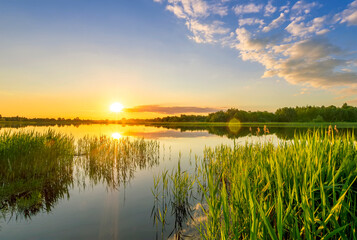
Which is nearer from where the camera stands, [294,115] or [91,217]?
[91,217]

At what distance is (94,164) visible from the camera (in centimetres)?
1373

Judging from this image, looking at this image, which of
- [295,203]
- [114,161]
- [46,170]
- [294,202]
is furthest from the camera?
[114,161]

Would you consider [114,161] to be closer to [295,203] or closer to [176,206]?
[176,206]

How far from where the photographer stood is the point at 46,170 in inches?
430

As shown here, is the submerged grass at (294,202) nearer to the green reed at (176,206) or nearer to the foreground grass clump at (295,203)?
the foreground grass clump at (295,203)

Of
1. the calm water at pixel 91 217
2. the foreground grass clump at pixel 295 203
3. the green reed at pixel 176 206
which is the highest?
the foreground grass clump at pixel 295 203

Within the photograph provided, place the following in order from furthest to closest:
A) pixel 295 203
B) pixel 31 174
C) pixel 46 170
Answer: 1. pixel 46 170
2. pixel 31 174
3. pixel 295 203

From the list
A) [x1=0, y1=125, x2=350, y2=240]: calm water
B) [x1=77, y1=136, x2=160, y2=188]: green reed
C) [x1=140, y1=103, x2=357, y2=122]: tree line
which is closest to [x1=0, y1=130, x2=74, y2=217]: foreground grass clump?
[x1=0, y1=125, x2=350, y2=240]: calm water

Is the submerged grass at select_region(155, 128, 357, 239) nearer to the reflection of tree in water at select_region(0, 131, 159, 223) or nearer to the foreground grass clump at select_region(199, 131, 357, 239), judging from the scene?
the foreground grass clump at select_region(199, 131, 357, 239)

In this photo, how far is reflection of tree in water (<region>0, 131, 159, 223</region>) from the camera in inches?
317

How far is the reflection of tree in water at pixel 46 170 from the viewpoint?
26.5ft

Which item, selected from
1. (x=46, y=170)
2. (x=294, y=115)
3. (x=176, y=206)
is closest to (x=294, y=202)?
(x=176, y=206)

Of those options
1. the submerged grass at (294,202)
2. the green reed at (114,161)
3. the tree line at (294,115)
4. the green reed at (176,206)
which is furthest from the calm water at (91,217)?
the tree line at (294,115)

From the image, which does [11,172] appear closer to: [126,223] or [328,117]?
[126,223]
